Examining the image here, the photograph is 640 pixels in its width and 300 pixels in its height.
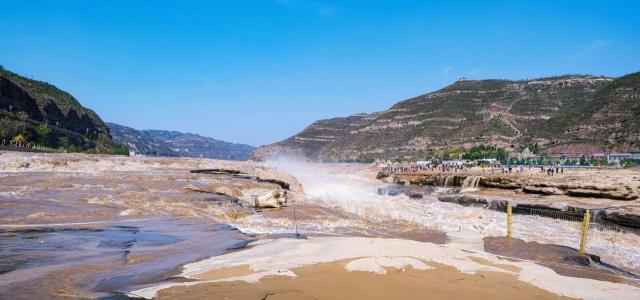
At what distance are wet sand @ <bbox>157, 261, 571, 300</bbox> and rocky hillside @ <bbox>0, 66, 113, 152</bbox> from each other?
7742cm

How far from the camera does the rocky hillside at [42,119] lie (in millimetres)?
76438

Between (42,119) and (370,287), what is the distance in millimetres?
108034

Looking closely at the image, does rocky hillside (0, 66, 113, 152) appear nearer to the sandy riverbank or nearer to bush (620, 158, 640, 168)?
the sandy riverbank

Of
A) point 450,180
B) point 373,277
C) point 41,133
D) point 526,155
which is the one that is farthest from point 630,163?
point 41,133

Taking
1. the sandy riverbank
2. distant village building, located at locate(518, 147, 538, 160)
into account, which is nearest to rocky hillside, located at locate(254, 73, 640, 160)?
distant village building, located at locate(518, 147, 538, 160)

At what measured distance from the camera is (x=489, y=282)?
23.5 ft

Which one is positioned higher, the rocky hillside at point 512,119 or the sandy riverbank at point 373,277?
the rocky hillside at point 512,119

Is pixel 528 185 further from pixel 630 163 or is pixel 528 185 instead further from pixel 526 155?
pixel 526 155

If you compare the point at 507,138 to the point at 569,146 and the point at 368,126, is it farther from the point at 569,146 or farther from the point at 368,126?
the point at 368,126

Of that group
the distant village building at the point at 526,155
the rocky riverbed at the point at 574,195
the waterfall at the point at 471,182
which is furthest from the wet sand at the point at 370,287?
the distant village building at the point at 526,155

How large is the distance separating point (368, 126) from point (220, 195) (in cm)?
15437

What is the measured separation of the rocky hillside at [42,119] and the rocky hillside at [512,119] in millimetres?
83896

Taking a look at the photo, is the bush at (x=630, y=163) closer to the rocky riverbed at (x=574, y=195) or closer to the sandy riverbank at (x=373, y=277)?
the rocky riverbed at (x=574, y=195)

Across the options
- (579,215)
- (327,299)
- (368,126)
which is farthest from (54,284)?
(368,126)
